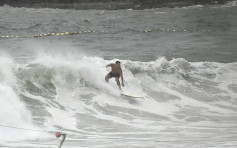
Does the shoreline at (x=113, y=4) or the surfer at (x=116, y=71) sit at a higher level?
the shoreline at (x=113, y=4)

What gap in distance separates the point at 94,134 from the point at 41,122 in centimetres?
173

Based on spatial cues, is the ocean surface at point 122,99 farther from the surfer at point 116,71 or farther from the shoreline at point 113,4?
the shoreline at point 113,4

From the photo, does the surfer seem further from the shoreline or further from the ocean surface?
the shoreline

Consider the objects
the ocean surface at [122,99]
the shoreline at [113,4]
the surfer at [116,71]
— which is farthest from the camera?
the shoreline at [113,4]

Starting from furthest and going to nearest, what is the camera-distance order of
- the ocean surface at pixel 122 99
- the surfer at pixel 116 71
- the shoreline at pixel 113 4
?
the shoreline at pixel 113 4 → the surfer at pixel 116 71 → the ocean surface at pixel 122 99

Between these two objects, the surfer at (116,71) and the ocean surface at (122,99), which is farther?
the surfer at (116,71)

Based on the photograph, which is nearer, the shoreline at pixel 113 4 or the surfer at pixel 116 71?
the surfer at pixel 116 71

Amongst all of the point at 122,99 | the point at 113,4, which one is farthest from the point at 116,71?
the point at 113,4

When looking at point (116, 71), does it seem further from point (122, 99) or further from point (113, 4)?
point (113, 4)

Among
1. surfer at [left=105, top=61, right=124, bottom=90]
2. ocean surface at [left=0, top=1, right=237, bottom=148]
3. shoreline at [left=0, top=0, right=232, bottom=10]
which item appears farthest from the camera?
shoreline at [left=0, top=0, right=232, bottom=10]

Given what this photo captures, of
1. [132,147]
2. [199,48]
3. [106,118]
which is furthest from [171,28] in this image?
[132,147]

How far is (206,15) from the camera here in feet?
129

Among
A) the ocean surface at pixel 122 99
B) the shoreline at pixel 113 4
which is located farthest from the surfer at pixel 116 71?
the shoreline at pixel 113 4

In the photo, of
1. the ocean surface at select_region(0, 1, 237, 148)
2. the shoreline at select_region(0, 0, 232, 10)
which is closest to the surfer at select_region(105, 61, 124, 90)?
the ocean surface at select_region(0, 1, 237, 148)
